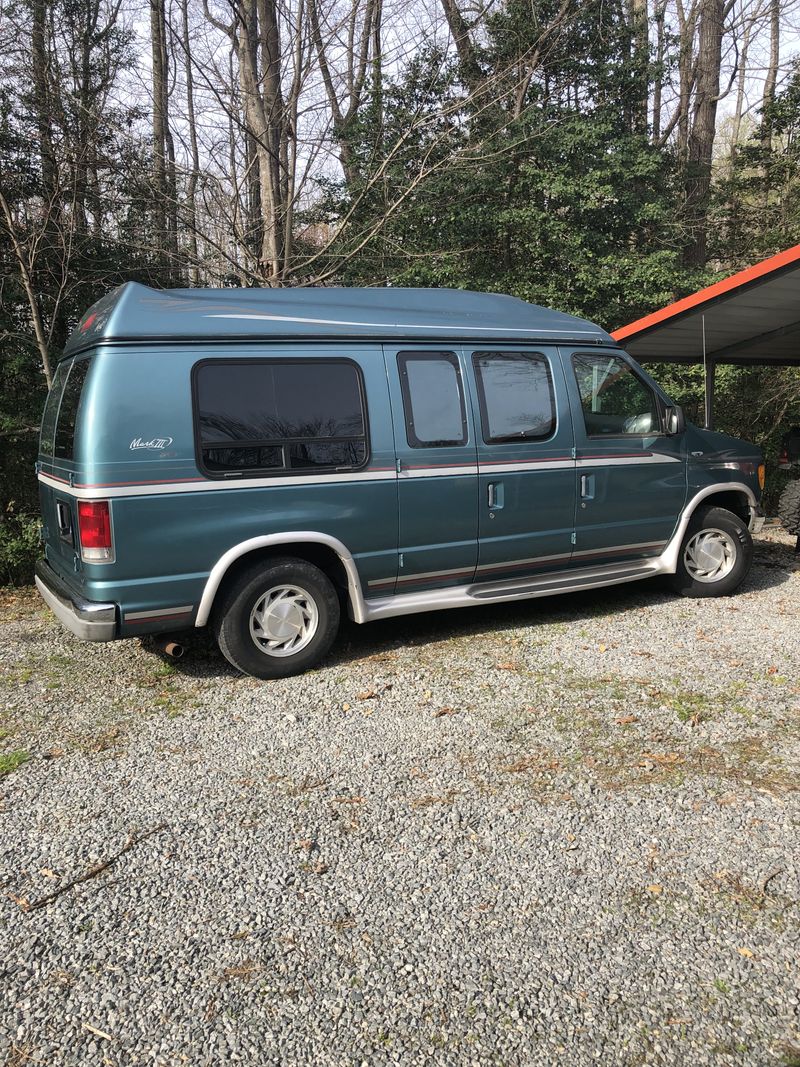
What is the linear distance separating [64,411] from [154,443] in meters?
0.98

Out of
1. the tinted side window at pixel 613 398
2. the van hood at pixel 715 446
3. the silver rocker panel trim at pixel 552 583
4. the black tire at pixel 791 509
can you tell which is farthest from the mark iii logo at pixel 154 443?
the black tire at pixel 791 509

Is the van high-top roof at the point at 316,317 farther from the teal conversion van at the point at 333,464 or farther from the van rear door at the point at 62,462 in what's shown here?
the van rear door at the point at 62,462

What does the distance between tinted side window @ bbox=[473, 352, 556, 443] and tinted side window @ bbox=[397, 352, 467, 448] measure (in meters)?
0.20

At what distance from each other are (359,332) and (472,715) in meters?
2.63

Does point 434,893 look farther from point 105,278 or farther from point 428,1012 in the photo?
point 105,278

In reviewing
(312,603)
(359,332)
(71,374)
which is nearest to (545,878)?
(312,603)

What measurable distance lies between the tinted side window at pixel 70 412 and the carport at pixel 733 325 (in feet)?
18.3

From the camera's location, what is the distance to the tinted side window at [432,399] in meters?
5.40

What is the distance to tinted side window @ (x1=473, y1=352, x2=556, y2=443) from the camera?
5691 millimetres

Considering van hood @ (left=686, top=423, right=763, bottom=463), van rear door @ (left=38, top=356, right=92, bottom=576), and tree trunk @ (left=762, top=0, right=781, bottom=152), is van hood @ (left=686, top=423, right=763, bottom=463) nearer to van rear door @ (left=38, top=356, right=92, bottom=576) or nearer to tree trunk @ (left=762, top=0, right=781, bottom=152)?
van rear door @ (left=38, top=356, right=92, bottom=576)

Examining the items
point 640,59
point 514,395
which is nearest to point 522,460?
point 514,395

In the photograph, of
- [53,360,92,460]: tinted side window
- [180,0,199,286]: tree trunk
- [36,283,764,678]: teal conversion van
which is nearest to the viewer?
[36,283,764,678]: teal conversion van

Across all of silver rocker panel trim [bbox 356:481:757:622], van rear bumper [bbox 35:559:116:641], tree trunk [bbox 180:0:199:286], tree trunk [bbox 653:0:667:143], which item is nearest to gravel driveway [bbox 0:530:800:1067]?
silver rocker panel trim [bbox 356:481:757:622]

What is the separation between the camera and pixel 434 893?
2.90 metres
